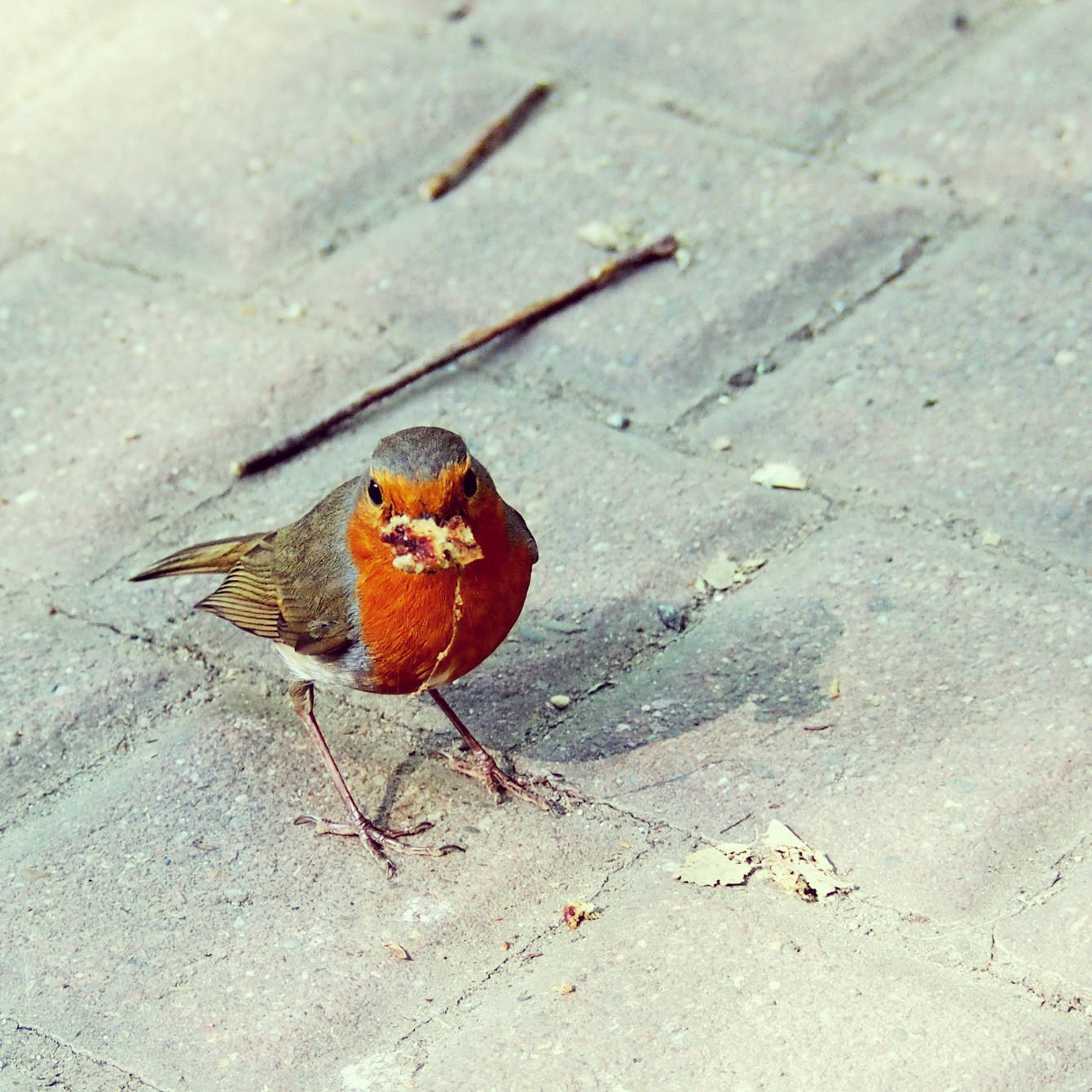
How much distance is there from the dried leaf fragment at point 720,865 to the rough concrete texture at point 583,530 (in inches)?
1.0

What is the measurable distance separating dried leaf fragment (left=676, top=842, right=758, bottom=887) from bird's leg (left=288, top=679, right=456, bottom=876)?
1.49 feet

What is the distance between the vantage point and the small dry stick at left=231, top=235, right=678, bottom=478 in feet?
12.7

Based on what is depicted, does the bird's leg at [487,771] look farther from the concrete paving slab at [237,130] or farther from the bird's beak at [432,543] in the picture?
the concrete paving slab at [237,130]

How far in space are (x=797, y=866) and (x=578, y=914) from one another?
379 mm

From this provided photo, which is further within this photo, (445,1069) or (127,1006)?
(127,1006)

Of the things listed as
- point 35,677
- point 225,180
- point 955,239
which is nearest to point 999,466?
point 955,239

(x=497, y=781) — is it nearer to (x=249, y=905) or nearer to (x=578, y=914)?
(x=578, y=914)

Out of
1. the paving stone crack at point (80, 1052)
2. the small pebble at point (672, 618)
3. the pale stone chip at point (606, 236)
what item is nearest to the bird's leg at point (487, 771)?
the small pebble at point (672, 618)

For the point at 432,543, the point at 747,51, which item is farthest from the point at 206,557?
the point at 747,51

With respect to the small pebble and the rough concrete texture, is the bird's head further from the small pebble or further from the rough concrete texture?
the small pebble

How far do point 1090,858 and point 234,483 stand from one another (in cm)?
215

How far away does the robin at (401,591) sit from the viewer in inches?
109

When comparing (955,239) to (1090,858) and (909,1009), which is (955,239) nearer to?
(1090,858)

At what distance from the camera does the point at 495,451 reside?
3822 mm
